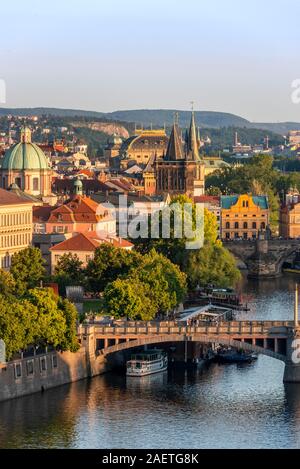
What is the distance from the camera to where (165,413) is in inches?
2176

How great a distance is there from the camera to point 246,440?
51938mm

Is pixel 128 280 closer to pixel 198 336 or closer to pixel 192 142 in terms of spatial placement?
pixel 198 336

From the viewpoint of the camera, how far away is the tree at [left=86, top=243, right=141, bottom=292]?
249 feet

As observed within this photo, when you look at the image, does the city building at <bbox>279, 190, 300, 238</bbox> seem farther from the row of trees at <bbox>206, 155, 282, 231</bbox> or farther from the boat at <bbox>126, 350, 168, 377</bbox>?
the boat at <bbox>126, 350, 168, 377</bbox>

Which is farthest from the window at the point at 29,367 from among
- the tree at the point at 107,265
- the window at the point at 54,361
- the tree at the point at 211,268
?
the tree at the point at 211,268

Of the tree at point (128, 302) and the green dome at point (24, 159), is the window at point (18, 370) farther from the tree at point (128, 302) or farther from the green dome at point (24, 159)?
the green dome at point (24, 159)

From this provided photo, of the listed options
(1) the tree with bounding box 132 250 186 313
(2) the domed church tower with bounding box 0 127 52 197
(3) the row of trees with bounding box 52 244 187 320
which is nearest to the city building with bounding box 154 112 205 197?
(2) the domed church tower with bounding box 0 127 52 197

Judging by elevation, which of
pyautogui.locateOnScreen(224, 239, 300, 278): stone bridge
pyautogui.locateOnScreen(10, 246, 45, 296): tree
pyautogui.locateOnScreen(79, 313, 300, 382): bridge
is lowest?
pyautogui.locateOnScreen(224, 239, 300, 278): stone bridge

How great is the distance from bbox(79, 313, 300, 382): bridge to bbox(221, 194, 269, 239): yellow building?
Answer: 176ft

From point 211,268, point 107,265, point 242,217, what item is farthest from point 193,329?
point 242,217

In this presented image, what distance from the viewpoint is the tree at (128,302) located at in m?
65.8

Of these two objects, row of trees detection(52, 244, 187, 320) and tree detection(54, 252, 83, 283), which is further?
tree detection(54, 252, 83, 283)

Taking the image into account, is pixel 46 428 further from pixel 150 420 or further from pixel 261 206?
pixel 261 206

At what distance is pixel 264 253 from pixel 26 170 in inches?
551
